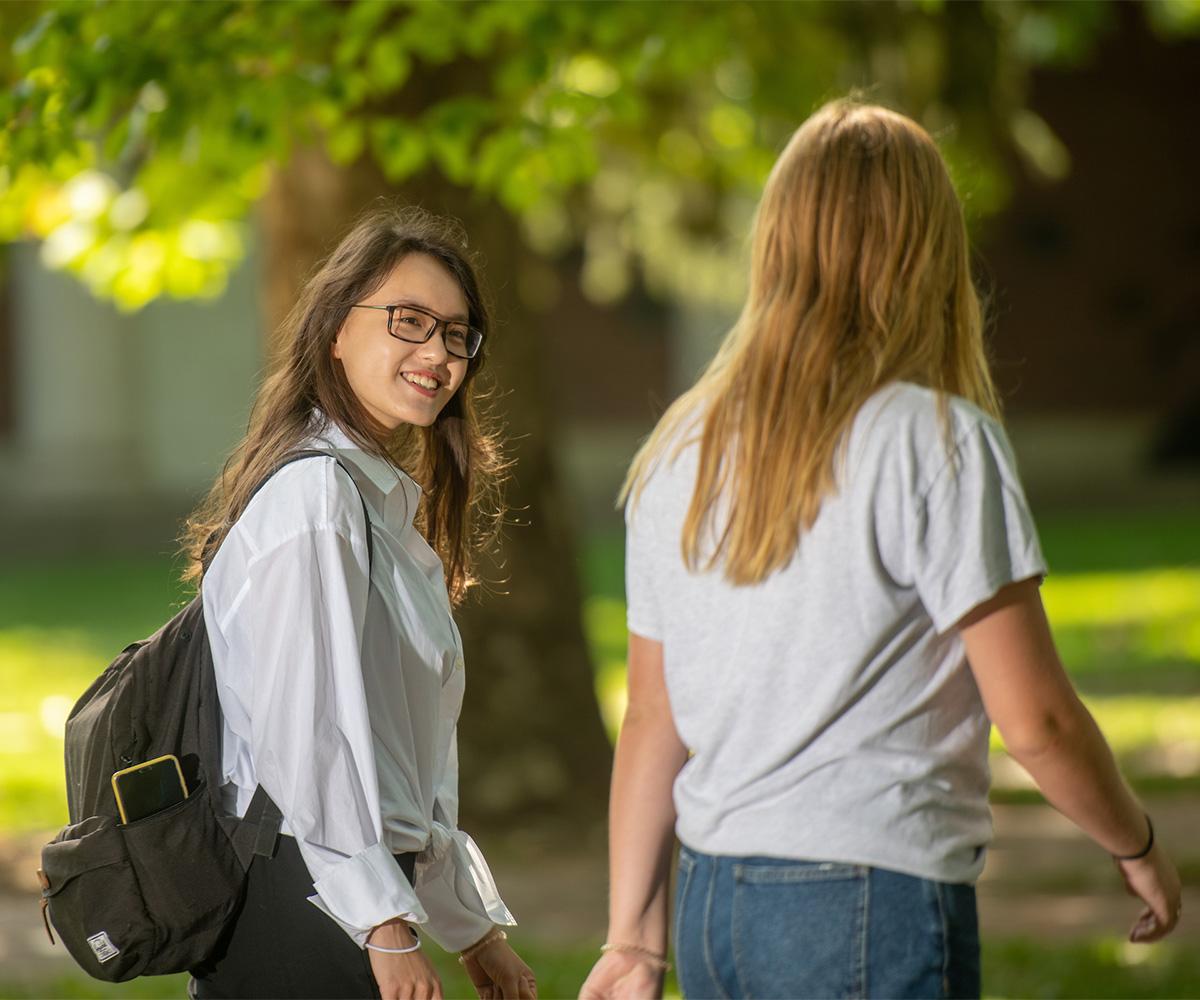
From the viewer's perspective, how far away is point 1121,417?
25.0 meters

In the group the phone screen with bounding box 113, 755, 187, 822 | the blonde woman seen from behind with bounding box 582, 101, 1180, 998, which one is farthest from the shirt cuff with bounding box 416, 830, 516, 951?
the blonde woman seen from behind with bounding box 582, 101, 1180, 998

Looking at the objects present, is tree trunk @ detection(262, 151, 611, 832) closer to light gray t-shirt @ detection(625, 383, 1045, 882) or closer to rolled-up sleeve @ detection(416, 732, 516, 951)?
rolled-up sleeve @ detection(416, 732, 516, 951)

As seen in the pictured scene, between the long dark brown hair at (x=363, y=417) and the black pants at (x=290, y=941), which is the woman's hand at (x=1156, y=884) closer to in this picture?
the black pants at (x=290, y=941)

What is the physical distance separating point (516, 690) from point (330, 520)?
5490 millimetres

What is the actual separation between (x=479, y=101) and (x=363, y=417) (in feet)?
11.1

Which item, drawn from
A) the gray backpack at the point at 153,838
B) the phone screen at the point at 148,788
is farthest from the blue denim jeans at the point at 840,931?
the phone screen at the point at 148,788

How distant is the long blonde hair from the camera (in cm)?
216

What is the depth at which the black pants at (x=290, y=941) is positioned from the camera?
8.01 feet

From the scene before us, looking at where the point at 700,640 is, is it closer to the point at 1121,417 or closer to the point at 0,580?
the point at 0,580

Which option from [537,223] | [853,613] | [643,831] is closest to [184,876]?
[643,831]

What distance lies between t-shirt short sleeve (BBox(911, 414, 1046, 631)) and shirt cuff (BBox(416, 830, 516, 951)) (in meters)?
0.94

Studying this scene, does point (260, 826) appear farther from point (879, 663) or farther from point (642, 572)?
point (879, 663)

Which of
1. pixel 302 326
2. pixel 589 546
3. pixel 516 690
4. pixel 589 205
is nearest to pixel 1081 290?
pixel 589 546

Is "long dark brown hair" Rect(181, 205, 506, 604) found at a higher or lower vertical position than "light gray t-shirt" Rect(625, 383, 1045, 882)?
higher
